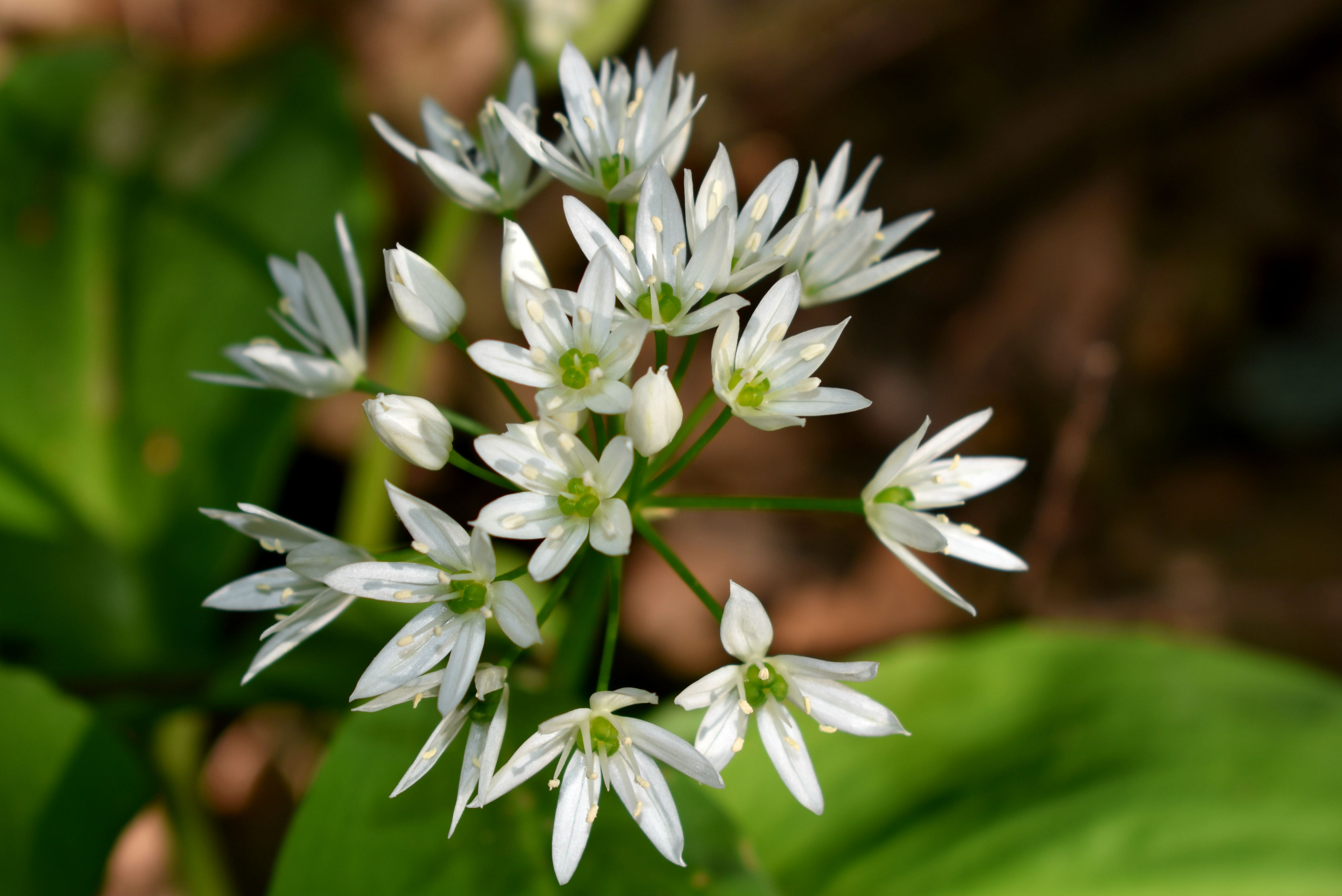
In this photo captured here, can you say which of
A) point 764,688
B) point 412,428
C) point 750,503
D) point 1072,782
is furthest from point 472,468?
point 1072,782

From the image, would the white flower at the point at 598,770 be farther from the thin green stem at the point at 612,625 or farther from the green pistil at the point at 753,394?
the green pistil at the point at 753,394

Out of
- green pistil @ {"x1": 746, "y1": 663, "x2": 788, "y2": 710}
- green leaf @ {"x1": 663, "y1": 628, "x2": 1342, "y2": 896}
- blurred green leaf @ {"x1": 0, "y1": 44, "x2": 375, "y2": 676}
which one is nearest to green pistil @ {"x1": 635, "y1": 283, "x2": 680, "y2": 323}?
green pistil @ {"x1": 746, "y1": 663, "x2": 788, "y2": 710}

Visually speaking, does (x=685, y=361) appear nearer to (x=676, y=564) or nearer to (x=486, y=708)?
(x=676, y=564)

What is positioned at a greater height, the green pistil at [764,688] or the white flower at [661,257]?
the white flower at [661,257]

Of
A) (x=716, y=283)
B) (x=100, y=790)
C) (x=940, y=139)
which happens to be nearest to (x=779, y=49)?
(x=940, y=139)

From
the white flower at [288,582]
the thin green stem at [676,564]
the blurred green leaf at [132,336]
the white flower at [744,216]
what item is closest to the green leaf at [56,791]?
the blurred green leaf at [132,336]

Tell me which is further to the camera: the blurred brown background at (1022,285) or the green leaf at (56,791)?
the blurred brown background at (1022,285)

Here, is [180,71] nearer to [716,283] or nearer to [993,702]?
[716,283]
